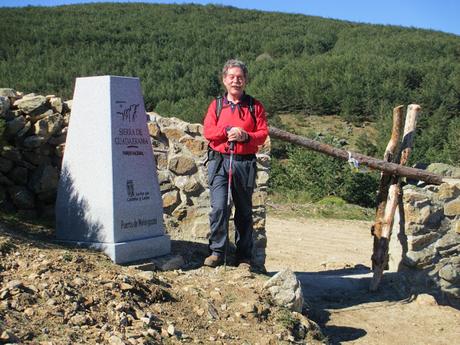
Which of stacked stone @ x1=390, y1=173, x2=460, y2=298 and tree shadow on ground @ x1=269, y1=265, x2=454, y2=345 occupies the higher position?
stacked stone @ x1=390, y1=173, x2=460, y2=298

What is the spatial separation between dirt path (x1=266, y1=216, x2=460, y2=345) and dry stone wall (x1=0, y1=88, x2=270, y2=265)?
0.99m


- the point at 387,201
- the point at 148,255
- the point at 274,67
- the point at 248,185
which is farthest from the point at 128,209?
the point at 274,67

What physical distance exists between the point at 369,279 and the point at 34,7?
233 ft

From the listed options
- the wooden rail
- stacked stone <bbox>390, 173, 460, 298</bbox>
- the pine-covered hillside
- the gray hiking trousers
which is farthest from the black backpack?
the pine-covered hillside

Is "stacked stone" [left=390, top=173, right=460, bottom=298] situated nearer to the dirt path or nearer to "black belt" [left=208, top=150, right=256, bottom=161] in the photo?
the dirt path

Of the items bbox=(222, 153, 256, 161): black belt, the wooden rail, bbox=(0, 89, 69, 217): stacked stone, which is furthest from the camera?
the wooden rail

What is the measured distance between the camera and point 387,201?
700cm

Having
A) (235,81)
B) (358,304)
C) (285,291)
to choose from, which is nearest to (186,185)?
Answer: (235,81)

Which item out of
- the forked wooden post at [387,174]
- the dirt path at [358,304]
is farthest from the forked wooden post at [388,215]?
the dirt path at [358,304]

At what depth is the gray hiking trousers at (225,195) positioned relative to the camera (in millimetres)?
5336

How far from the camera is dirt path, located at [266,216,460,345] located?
19.0 ft

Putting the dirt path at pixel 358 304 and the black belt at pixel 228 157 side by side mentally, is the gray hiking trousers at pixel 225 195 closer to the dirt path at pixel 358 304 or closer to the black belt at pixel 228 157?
the black belt at pixel 228 157

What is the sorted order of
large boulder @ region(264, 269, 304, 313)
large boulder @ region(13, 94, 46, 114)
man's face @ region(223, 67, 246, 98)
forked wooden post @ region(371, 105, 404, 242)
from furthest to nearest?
forked wooden post @ region(371, 105, 404, 242) → large boulder @ region(13, 94, 46, 114) → man's face @ region(223, 67, 246, 98) → large boulder @ region(264, 269, 304, 313)

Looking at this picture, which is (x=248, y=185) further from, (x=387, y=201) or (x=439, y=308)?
(x=439, y=308)
